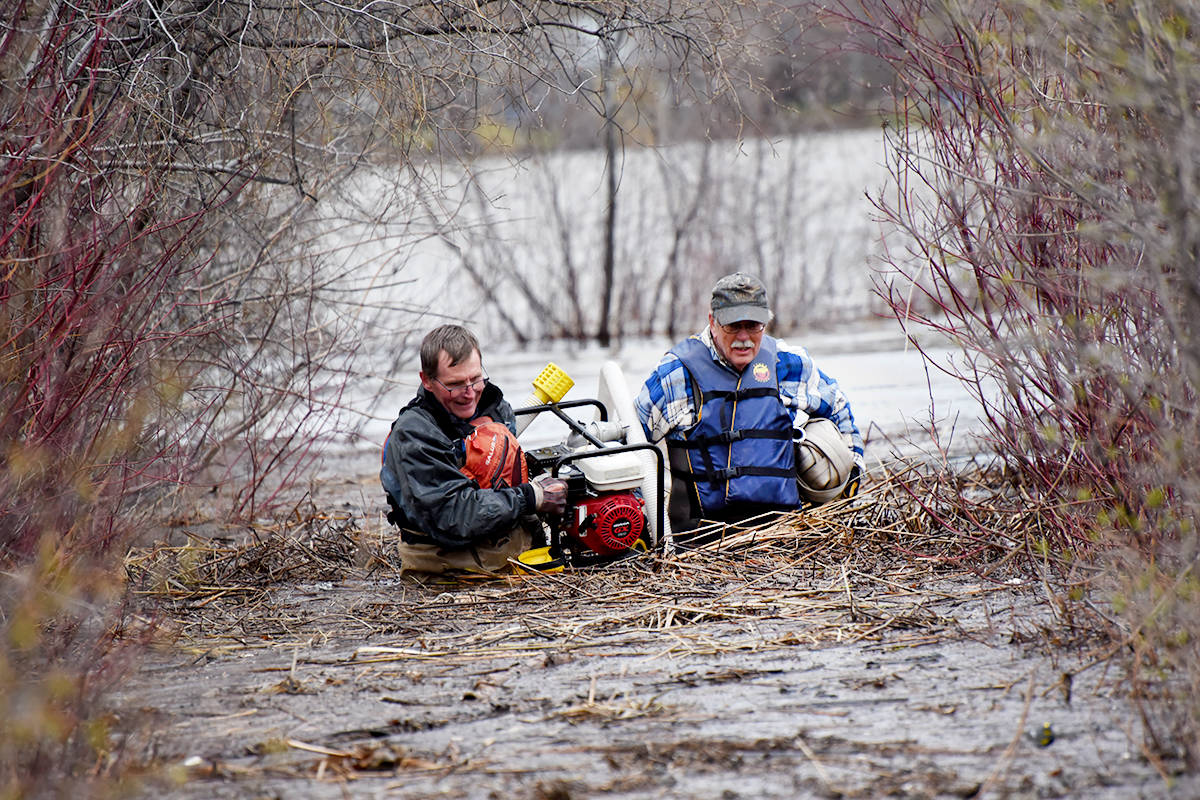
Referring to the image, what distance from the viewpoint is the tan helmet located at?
606cm

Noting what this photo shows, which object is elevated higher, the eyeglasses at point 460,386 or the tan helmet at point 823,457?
the eyeglasses at point 460,386

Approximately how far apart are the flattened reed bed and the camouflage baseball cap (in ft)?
3.26

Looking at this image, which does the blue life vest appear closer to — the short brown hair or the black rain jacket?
the black rain jacket

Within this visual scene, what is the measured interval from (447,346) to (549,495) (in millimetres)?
769

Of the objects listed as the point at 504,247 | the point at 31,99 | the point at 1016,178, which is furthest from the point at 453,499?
the point at 504,247

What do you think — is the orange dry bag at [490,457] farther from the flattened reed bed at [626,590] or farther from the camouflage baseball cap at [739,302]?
the camouflage baseball cap at [739,302]

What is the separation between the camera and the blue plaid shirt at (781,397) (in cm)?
597

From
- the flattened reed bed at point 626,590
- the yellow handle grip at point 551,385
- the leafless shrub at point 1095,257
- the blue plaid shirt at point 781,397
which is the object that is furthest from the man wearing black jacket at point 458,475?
the leafless shrub at point 1095,257

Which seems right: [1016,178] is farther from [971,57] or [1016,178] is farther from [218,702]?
[218,702]

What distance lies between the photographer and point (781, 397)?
603cm

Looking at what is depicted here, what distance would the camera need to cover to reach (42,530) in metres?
3.97

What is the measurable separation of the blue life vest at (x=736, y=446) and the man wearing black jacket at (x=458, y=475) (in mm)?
913

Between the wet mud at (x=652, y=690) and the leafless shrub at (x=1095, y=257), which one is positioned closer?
the wet mud at (x=652, y=690)

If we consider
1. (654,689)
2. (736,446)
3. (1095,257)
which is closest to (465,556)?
(736,446)
